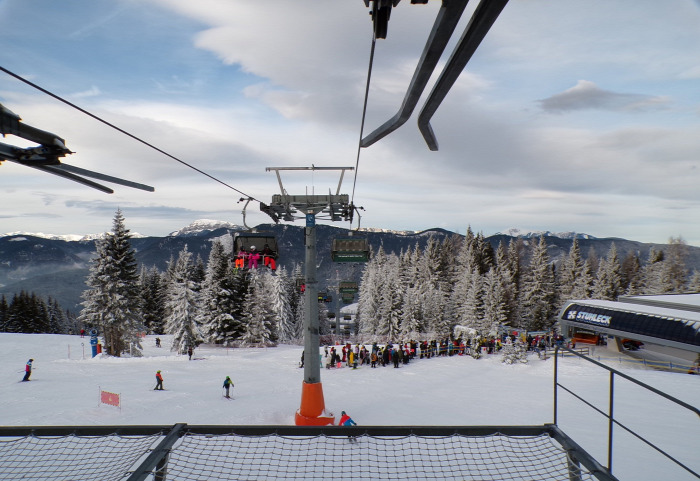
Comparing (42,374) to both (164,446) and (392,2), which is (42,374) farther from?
(392,2)

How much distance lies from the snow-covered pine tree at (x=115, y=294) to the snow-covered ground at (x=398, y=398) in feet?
24.3

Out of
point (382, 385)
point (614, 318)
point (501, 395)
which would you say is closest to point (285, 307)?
point (382, 385)

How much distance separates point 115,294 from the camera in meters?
31.1

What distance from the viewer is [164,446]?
4129mm

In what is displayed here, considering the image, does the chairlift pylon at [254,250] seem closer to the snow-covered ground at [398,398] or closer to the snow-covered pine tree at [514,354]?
the snow-covered ground at [398,398]

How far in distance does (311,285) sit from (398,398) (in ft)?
23.5

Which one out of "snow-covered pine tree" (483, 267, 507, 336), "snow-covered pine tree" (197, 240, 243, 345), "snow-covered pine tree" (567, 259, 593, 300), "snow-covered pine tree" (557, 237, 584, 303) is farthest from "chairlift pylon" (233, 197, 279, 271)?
"snow-covered pine tree" (557, 237, 584, 303)

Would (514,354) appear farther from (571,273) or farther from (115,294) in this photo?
(571,273)

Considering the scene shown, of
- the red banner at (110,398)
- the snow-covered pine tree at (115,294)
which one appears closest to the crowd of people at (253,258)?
the red banner at (110,398)

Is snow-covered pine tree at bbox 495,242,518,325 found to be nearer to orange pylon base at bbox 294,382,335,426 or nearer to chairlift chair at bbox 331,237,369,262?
chairlift chair at bbox 331,237,369,262

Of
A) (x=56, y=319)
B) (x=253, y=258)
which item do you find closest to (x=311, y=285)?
(x=253, y=258)

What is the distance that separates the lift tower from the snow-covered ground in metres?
1.90

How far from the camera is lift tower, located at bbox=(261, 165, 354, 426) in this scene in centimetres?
1123

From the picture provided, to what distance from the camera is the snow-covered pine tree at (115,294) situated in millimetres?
30688
